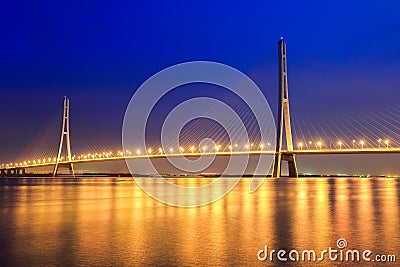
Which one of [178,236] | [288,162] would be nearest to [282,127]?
[288,162]

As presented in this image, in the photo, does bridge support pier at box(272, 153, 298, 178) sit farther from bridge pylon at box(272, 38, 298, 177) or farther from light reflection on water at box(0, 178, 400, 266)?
light reflection on water at box(0, 178, 400, 266)

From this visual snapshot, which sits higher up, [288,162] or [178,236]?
[288,162]

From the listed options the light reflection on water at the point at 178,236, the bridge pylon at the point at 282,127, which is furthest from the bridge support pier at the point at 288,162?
the light reflection on water at the point at 178,236

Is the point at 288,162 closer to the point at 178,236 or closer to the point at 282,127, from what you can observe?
the point at 282,127

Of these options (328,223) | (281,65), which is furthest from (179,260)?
(281,65)

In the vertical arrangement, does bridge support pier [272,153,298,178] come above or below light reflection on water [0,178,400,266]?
above

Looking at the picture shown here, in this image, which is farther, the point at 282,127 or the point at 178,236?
the point at 282,127

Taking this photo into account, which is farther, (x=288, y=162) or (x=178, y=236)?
(x=288, y=162)

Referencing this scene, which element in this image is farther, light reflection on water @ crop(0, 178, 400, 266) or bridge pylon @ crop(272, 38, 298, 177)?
bridge pylon @ crop(272, 38, 298, 177)

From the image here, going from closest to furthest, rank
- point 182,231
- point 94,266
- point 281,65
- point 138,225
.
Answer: point 94,266, point 182,231, point 138,225, point 281,65

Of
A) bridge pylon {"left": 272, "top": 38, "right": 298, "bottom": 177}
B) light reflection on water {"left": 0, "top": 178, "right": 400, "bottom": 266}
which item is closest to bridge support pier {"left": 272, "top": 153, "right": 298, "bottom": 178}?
bridge pylon {"left": 272, "top": 38, "right": 298, "bottom": 177}

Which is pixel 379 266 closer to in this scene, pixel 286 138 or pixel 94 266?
pixel 94 266

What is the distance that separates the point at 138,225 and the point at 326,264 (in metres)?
4.24

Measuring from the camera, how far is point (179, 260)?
5.40 meters
